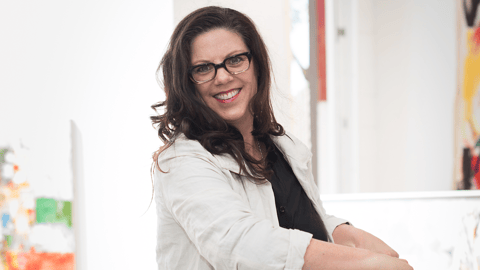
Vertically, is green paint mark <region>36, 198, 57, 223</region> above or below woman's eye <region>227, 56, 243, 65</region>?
below

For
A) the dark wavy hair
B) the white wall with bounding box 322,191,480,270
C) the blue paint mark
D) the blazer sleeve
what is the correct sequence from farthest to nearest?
the white wall with bounding box 322,191,480,270
the blue paint mark
the dark wavy hair
the blazer sleeve

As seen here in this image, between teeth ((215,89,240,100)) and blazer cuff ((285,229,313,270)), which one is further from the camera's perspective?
teeth ((215,89,240,100))

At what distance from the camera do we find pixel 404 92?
2.36 metres

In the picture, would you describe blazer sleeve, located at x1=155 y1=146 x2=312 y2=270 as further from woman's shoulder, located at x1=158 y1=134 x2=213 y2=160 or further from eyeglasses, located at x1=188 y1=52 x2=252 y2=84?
eyeglasses, located at x1=188 y1=52 x2=252 y2=84

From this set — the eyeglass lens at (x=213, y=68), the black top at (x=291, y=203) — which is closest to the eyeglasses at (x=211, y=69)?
the eyeglass lens at (x=213, y=68)

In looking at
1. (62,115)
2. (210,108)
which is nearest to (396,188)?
(210,108)

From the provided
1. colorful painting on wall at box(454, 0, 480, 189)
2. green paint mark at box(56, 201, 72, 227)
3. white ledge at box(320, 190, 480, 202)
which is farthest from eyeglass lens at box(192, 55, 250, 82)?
colorful painting on wall at box(454, 0, 480, 189)

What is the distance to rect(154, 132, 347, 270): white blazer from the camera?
0.66m

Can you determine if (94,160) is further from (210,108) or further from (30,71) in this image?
(210,108)

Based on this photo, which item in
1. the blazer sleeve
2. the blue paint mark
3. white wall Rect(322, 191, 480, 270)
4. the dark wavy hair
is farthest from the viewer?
white wall Rect(322, 191, 480, 270)

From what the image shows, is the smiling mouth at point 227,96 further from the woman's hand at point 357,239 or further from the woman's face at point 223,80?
the woman's hand at point 357,239

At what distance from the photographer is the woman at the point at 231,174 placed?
0.67 metres

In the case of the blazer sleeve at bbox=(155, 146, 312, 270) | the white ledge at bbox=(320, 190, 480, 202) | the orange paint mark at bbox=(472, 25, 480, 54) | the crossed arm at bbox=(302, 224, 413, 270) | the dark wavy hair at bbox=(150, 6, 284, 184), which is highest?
the orange paint mark at bbox=(472, 25, 480, 54)

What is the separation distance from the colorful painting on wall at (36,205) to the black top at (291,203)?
4.35 feet
